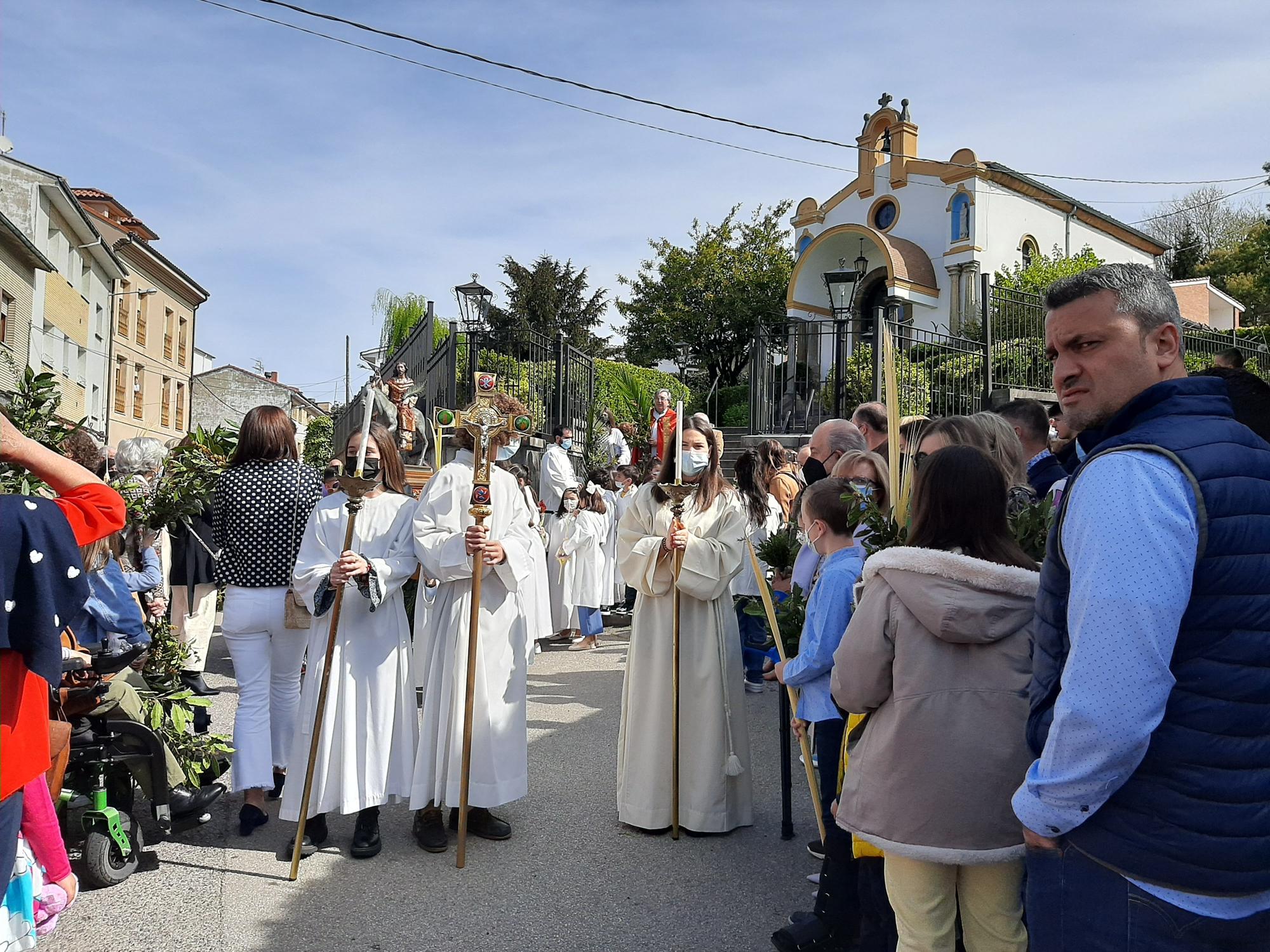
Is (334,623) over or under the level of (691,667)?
over

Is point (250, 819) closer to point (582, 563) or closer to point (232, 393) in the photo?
point (582, 563)

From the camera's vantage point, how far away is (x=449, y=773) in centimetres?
469

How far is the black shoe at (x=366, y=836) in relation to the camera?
452 centimetres

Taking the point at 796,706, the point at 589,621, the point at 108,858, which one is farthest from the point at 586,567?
the point at 796,706

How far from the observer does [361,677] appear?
4656 mm

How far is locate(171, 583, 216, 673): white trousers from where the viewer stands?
7.72 metres

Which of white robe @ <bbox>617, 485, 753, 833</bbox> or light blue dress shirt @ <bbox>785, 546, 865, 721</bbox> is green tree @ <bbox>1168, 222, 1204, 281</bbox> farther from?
light blue dress shirt @ <bbox>785, 546, 865, 721</bbox>

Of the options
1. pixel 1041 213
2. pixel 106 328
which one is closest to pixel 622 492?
pixel 1041 213

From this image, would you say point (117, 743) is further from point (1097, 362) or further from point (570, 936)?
point (1097, 362)

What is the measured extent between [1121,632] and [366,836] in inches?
153

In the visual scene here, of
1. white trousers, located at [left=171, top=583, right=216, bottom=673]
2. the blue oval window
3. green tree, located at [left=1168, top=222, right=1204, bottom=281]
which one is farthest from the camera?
green tree, located at [left=1168, top=222, right=1204, bottom=281]

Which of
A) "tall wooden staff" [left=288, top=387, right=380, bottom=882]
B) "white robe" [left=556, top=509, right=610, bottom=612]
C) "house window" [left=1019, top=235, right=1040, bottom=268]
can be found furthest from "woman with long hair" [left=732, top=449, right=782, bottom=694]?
"house window" [left=1019, top=235, right=1040, bottom=268]

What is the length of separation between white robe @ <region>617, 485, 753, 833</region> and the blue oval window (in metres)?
23.5

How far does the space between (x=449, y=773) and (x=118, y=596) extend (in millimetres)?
1748
